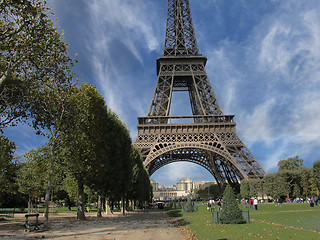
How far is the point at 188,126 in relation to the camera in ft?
186

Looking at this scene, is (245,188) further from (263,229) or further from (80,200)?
(263,229)

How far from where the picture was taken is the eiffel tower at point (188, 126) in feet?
174

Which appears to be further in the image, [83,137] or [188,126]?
[188,126]

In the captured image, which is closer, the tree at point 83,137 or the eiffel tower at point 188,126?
the tree at point 83,137

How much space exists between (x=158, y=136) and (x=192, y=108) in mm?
24518

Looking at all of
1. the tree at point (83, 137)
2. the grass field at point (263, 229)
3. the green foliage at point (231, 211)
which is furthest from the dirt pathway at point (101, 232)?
the tree at point (83, 137)

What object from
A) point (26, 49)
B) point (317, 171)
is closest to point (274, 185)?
point (317, 171)

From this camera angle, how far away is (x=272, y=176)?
178 ft

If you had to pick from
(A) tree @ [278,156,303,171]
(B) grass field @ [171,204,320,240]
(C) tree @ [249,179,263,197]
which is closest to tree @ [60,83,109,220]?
(B) grass field @ [171,204,320,240]

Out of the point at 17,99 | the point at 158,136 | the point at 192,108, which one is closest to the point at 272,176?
the point at 158,136

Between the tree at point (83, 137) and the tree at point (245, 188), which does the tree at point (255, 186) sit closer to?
the tree at point (245, 188)

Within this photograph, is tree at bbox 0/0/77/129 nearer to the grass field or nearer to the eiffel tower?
the grass field

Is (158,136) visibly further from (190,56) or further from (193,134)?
(190,56)

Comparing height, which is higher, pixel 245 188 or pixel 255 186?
pixel 255 186
